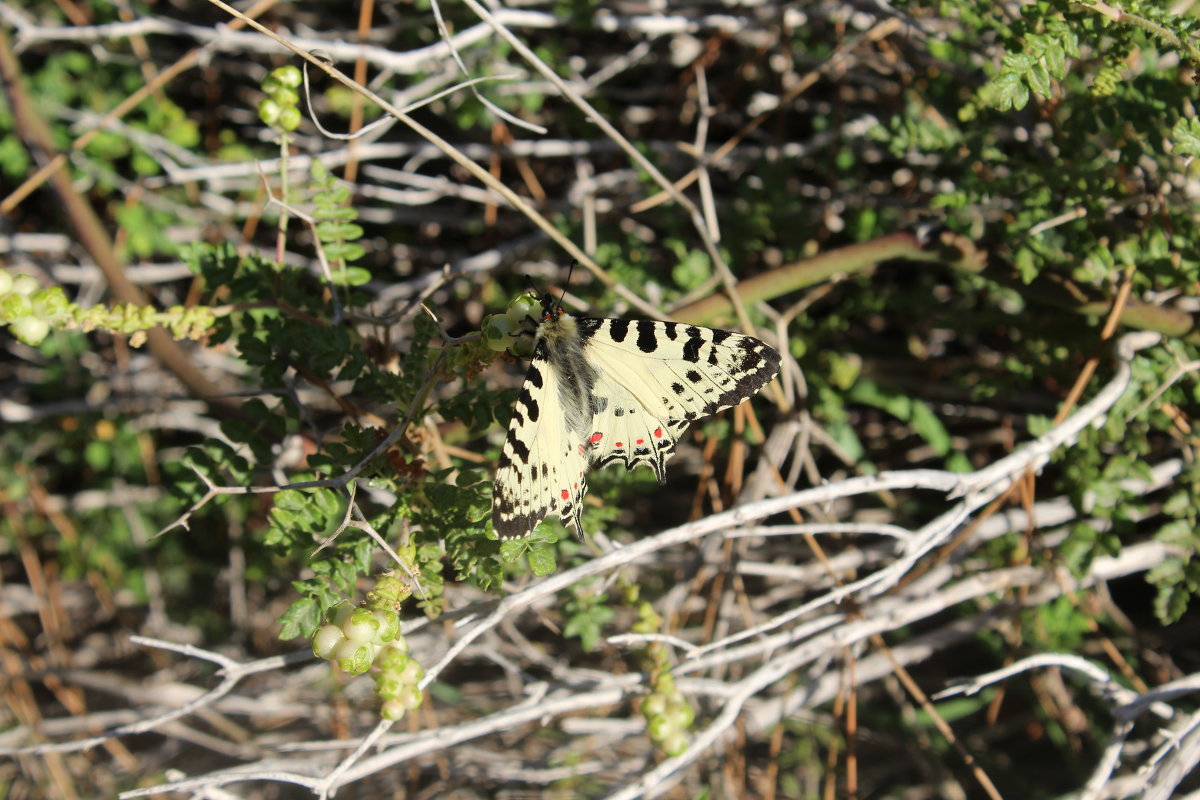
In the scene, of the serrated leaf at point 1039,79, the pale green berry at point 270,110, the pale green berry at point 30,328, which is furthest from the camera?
the pale green berry at point 270,110

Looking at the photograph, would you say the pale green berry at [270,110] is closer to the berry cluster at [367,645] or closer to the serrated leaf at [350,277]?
the serrated leaf at [350,277]

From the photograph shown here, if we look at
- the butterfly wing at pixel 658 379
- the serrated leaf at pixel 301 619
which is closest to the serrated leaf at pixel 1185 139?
the butterfly wing at pixel 658 379

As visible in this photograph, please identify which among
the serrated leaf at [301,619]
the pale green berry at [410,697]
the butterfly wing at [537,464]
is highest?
the butterfly wing at [537,464]

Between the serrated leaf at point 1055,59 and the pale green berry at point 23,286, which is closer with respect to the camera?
the pale green berry at point 23,286

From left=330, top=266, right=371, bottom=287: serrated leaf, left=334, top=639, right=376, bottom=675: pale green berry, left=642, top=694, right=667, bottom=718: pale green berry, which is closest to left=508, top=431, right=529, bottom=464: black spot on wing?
left=334, top=639, right=376, bottom=675: pale green berry

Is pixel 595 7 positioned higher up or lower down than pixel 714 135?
higher up

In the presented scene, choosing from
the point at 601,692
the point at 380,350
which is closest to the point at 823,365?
the point at 601,692

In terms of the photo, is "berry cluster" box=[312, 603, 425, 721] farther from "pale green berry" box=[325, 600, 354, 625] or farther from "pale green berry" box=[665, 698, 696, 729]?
"pale green berry" box=[665, 698, 696, 729]

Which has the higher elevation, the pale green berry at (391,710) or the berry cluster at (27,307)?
the berry cluster at (27,307)

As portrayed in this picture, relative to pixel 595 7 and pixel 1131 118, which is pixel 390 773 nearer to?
pixel 595 7
